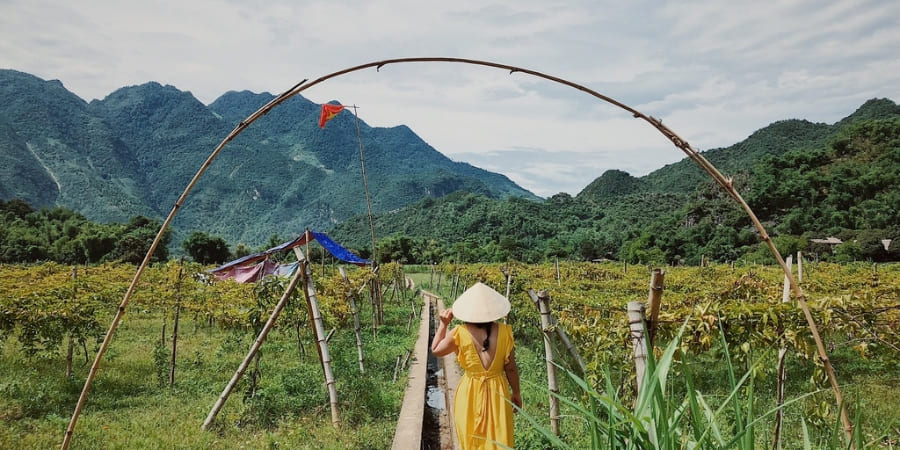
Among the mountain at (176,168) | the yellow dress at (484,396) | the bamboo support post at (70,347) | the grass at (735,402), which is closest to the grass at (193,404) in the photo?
the bamboo support post at (70,347)

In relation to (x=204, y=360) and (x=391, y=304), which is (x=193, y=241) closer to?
(x=391, y=304)

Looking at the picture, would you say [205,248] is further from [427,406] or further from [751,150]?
[751,150]

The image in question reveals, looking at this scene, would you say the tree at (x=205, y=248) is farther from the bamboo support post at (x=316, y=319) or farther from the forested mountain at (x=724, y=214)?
the bamboo support post at (x=316, y=319)

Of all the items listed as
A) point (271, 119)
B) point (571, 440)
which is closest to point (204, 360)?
point (571, 440)

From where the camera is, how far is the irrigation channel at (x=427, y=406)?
582cm

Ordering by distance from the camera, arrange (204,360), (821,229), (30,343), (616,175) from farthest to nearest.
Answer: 1. (616,175)
2. (821,229)
3. (204,360)
4. (30,343)

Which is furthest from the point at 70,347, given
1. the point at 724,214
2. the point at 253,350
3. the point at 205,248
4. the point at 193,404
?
the point at 724,214

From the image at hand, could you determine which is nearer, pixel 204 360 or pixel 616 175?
pixel 204 360

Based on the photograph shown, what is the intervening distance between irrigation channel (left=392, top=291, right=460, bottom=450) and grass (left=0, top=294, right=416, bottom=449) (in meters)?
0.17

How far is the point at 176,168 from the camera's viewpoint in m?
138

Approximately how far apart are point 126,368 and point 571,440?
23.7 feet

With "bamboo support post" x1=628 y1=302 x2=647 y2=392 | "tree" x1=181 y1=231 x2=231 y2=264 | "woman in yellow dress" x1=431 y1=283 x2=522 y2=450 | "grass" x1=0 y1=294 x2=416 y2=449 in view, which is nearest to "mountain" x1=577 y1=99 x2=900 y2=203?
"tree" x1=181 y1=231 x2=231 y2=264

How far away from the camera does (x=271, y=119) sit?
19112 cm

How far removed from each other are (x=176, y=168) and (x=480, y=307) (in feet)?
505
